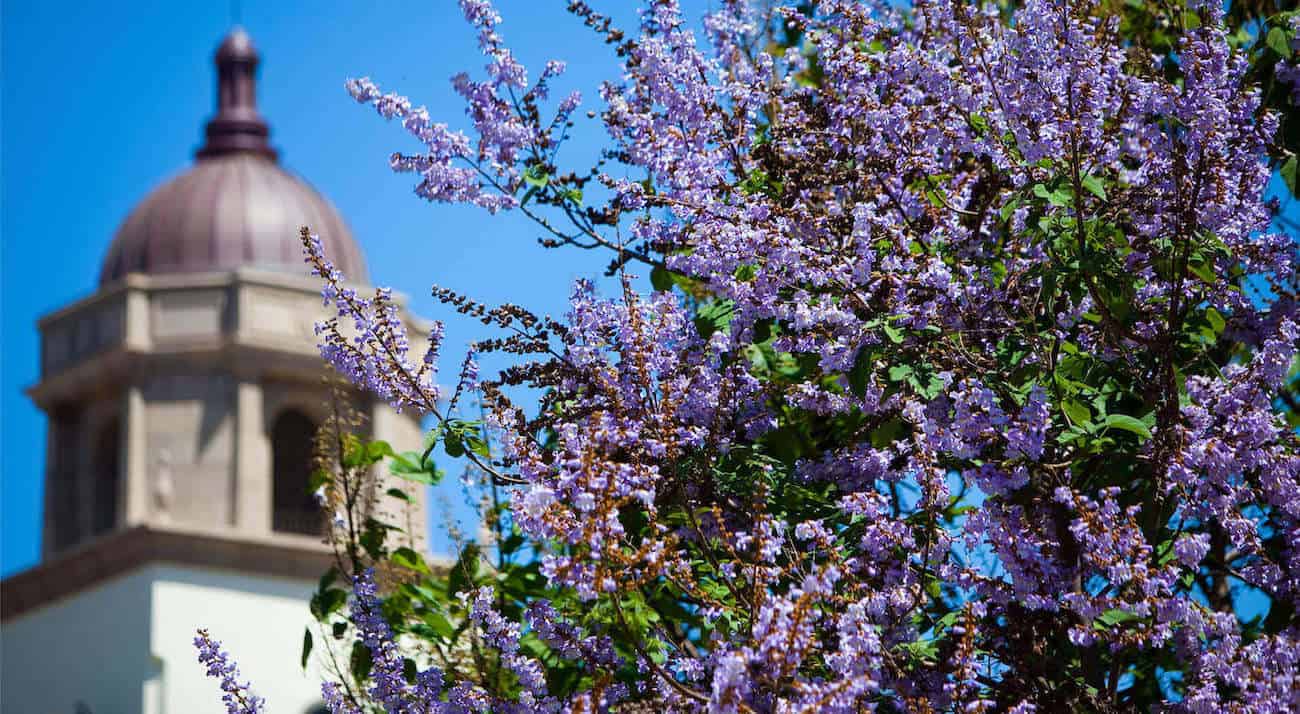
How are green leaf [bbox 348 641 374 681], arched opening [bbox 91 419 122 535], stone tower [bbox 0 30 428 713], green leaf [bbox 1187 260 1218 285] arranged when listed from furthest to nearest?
1. arched opening [bbox 91 419 122 535]
2. stone tower [bbox 0 30 428 713]
3. green leaf [bbox 348 641 374 681]
4. green leaf [bbox 1187 260 1218 285]

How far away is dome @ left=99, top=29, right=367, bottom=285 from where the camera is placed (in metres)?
49.9

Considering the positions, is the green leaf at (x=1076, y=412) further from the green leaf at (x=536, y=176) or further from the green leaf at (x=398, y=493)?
the green leaf at (x=398, y=493)

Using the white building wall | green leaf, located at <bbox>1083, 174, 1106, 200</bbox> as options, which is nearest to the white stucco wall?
the white building wall

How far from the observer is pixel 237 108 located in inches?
2152

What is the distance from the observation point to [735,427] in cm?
646

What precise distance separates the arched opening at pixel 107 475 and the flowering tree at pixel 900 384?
143ft

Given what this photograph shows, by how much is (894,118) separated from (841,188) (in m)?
0.65

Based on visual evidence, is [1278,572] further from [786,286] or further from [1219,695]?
[786,286]

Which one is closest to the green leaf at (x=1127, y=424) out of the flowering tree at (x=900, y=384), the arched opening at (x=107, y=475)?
the flowering tree at (x=900, y=384)

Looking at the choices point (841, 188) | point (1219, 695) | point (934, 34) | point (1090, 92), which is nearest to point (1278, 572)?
point (1219, 695)

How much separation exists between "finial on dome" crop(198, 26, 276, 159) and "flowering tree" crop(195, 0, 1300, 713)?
47765 millimetres

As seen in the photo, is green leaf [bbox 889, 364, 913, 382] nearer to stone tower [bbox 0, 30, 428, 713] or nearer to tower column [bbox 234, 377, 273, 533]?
stone tower [bbox 0, 30, 428, 713]

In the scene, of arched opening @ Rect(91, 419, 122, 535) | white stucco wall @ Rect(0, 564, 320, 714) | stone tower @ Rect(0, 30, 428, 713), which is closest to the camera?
white stucco wall @ Rect(0, 564, 320, 714)

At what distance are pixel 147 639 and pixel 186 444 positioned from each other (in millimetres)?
5978
